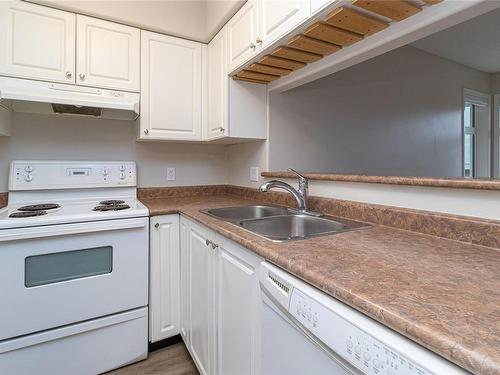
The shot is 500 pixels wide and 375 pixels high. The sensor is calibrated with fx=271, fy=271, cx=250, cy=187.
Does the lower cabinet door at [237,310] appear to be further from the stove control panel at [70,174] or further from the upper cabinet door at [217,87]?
the stove control panel at [70,174]

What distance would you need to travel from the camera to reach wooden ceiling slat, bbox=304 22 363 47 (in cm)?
115

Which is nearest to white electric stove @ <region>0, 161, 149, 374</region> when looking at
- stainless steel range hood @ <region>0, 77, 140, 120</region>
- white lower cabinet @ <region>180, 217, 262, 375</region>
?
white lower cabinet @ <region>180, 217, 262, 375</region>

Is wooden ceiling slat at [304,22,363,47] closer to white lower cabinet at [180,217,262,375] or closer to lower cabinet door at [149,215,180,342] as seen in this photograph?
white lower cabinet at [180,217,262,375]

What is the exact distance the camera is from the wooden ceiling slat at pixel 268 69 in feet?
5.33

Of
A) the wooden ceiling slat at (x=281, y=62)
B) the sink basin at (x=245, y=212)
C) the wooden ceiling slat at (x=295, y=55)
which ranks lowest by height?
the sink basin at (x=245, y=212)

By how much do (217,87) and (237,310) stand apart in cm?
152

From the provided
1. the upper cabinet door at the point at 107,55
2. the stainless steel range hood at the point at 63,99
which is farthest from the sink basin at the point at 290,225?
the upper cabinet door at the point at 107,55

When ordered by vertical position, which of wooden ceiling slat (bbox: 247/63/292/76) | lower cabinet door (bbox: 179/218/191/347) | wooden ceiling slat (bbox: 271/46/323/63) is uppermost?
wooden ceiling slat (bbox: 247/63/292/76)

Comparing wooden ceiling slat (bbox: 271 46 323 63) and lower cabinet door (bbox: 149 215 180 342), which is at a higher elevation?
wooden ceiling slat (bbox: 271 46 323 63)

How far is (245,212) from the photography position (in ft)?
5.96

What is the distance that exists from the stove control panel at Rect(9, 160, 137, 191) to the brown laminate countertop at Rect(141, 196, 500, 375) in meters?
1.38

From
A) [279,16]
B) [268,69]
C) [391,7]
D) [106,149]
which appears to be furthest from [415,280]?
[106,149]

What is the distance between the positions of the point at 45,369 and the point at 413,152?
12.5 feet

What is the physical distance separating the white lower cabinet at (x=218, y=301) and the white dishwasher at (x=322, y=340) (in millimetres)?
115
